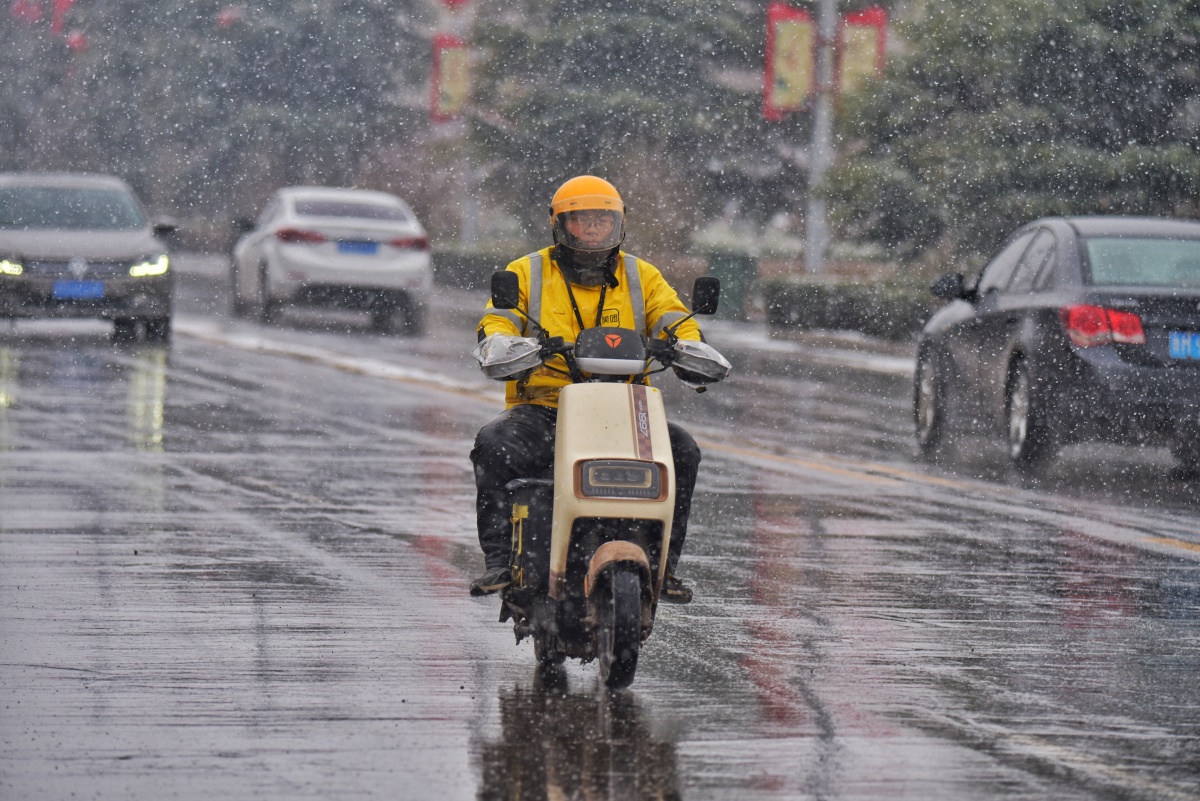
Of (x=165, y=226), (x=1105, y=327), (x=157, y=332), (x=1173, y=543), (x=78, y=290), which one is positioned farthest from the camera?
(x=157, y=332)

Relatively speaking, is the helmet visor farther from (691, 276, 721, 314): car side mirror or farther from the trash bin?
the trash bin

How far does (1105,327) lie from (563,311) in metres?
6.67

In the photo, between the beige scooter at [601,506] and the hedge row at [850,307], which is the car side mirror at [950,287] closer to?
the beige scooter at [601,506]

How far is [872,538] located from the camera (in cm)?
1098

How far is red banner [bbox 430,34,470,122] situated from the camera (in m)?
45.3

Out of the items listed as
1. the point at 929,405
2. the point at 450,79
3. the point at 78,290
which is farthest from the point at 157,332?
the point at 450,79

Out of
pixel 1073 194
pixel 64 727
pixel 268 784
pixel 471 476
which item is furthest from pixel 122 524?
pixel 1073 194

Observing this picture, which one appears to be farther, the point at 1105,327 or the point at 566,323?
Answer: the point at 1105,327

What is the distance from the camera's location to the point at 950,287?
47.7 ft

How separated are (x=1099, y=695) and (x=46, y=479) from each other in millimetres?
7050

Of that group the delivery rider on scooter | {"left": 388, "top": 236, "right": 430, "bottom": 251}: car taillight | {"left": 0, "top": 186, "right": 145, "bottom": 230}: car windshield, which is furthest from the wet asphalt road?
{"left": 388, "top": 236, "right": 430, "bottom": 251}: car taillight

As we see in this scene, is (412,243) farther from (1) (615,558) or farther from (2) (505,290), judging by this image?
(1) (615,558)

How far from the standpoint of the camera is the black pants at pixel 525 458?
7.25m

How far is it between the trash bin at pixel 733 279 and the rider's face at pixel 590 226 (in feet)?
88.3
